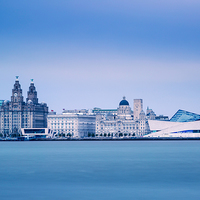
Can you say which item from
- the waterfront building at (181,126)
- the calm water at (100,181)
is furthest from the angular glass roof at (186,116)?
the calm water at (100,181)

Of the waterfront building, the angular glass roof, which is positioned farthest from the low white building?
the angular glass roof

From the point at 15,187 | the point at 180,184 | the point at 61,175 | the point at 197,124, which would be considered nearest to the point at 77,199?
the point at 15,187

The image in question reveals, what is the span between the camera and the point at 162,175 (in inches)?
1537

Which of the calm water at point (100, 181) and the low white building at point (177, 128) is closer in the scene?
the calm water at point (100, 181)

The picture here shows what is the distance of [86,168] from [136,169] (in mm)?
4106

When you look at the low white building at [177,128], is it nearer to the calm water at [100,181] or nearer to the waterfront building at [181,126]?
the waterfront building at [181,126]

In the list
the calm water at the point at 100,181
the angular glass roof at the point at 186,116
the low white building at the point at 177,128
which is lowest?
the calm water at the point at 100,181

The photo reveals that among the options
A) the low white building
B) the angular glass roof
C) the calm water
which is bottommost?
the calm water

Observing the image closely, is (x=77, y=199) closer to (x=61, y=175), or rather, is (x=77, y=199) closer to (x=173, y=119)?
(x=61, y=175)

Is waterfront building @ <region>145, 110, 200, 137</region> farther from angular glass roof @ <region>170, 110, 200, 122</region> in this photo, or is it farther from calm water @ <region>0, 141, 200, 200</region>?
calm water @ <region>0, 141, 200, 200</region>

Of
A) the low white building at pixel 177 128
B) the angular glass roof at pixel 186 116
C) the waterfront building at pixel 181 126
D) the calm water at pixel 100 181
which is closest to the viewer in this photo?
the calm water at pixel 100 181

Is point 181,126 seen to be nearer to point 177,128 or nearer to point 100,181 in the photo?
point 177,128

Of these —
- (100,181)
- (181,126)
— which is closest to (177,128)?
(181,126)

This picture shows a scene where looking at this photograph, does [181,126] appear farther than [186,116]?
Yes
